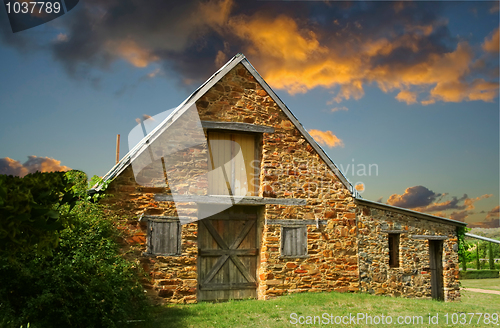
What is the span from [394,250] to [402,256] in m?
0.28

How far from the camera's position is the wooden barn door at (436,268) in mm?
12293

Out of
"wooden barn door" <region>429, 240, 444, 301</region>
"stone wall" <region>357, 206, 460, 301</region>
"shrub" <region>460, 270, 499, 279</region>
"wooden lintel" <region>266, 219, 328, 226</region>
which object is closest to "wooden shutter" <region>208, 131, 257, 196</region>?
"wooden lintel" <region>266, 219, 328, 226</region>

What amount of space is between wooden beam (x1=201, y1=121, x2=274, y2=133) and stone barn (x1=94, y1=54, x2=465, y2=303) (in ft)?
0.09

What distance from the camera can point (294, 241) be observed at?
10.6 m

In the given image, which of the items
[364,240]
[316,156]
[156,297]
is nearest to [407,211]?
[364,240]

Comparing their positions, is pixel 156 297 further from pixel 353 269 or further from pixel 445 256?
pixel 445 256

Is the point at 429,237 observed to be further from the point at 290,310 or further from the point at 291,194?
the point at 290,310

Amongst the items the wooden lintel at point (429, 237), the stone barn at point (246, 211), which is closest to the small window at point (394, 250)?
the stone barn at point (246, 211)

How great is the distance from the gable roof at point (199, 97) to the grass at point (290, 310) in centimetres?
303

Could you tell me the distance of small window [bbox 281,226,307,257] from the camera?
34.4 ft

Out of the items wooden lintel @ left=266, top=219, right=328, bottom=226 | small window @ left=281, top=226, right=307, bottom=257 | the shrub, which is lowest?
the shrub

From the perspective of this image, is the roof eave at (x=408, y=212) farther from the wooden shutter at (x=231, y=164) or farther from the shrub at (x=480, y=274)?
the shrub at (x=480, y=274)

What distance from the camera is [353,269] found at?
1105cm

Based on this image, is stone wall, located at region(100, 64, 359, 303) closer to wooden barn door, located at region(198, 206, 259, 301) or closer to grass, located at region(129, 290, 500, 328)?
wooden barn door, located at region(198, 206, 259, 301)
